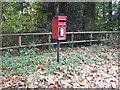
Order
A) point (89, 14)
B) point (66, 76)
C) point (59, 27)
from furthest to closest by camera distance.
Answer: point (89, 14), point (59, 27), point (66, 76)

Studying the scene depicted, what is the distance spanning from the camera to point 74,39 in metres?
7.95

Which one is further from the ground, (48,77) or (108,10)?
(108,10)

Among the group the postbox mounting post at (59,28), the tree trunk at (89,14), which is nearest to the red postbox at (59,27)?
the postbox mounting post at (59,28)

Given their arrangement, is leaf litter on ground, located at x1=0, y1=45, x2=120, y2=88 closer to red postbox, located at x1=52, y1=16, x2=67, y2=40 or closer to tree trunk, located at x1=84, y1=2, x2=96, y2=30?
red postbox, located at x1=52, y1=16, x2=67, y2=40

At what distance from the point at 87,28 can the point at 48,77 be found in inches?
263

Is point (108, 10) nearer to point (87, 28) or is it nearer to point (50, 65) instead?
point (87, 28)

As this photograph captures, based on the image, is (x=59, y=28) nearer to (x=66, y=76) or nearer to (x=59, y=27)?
(x=59, y=27)

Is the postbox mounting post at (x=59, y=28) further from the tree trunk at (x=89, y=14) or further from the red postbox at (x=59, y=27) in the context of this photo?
the tree trunk at (x=89, y=14)

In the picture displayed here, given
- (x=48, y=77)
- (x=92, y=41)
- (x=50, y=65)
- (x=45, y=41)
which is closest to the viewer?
(x=48, y=77)

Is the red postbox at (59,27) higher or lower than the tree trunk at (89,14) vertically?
lower

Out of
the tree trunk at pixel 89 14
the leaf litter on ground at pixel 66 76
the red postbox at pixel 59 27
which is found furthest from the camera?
the tree trunk at pixel 89 14

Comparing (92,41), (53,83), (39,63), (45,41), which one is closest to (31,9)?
(45,41)

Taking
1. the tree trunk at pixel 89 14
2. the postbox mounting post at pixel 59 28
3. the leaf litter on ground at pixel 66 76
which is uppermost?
the tree trunk at pixel 89 14

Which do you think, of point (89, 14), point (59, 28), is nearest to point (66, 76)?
point (59, 28)
